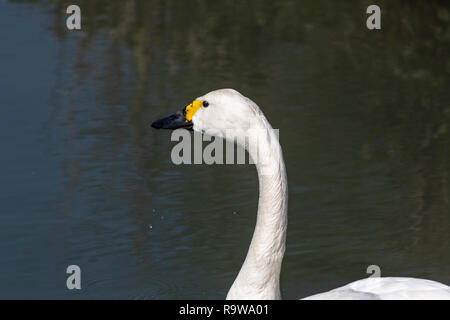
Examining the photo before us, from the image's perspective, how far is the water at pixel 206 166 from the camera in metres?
6.18

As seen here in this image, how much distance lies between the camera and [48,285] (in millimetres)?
5902

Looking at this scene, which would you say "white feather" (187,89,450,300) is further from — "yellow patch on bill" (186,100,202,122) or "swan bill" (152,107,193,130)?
"swan bill" (152,107,193,130)

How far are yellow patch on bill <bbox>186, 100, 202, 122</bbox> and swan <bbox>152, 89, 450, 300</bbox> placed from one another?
4.6 inches

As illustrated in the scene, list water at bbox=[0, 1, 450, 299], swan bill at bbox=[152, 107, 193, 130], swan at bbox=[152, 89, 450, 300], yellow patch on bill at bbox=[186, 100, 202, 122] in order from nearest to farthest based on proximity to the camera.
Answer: swan at bbox=[152, 89, 450, 300] → yellow patch on bill at bbox=[186, 100, 202, 122] → swan bill at bbox=[152, 107, 193, 130] → water at bbox=[0, 1, 450, 299]

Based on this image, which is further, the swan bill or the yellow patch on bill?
the swan bill

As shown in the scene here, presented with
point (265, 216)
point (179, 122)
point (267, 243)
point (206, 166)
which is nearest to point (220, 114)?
point (179, 122)

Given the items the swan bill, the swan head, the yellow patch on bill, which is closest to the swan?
the swan head

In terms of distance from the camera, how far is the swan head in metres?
4.45

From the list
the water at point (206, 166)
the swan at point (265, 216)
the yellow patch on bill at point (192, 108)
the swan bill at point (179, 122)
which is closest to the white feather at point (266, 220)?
the swan at point (265, 216)

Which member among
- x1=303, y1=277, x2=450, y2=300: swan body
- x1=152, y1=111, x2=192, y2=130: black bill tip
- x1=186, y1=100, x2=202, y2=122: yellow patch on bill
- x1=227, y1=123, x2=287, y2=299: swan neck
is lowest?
x1=303, y1=277, x2=450, y2=300: swan body

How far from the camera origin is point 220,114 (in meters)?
4.58

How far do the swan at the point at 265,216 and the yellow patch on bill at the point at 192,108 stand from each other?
116 mm
